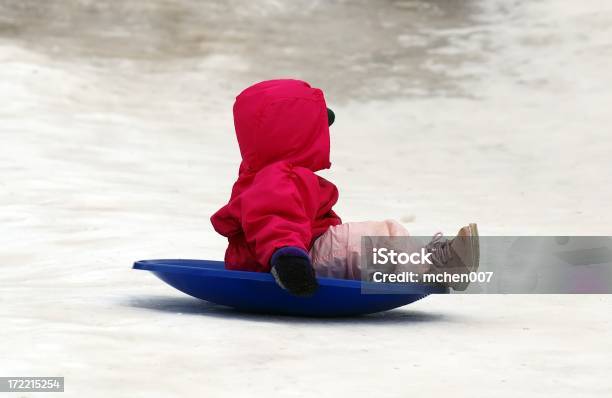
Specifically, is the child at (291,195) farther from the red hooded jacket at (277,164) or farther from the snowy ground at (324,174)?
the snowy ground at (324,174)

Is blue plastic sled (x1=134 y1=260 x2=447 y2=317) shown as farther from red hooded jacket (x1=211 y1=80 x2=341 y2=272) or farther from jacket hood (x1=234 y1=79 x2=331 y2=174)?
jacket hood (x1=234 y1=79 x2=331 y2=174)

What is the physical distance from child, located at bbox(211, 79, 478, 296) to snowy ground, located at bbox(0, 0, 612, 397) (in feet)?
0.67

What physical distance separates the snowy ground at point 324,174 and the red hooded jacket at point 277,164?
269mm

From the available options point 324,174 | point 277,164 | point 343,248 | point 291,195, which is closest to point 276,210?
point 291,195

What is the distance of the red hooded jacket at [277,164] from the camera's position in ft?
10.6

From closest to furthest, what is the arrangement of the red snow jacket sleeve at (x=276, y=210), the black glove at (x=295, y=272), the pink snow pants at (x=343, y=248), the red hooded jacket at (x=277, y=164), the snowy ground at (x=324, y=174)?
the snowy ground at (x=324, y=174)
the black glove at (x=295, y=272)
the red snow jacket sleeve at (x=276, y=210)
the red hooded jacket at (x=277, y=164)
the pink snow pants at (x=343, y=248)

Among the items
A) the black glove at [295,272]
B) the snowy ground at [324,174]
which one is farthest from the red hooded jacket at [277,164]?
the snowy ground at [324,174]

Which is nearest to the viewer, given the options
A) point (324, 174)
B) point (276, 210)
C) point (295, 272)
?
point (295, 272)

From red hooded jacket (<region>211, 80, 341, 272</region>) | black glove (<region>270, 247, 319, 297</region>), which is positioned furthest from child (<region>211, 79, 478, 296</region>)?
black glove (<region>270, 247, 319, 297</region>)

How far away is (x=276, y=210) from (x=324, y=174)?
5.00 metres

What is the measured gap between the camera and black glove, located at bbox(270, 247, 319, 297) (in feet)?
9.86

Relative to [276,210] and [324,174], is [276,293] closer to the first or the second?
[276,210]

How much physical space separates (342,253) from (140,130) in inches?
236

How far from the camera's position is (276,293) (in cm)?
322
